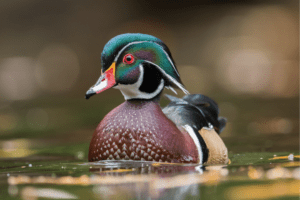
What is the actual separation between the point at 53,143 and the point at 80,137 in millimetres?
508

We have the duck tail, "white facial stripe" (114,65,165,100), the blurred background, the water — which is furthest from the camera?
the blurred background

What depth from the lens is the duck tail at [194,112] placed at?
413 centimetres

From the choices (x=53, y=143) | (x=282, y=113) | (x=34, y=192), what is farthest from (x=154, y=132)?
(x=282, y=113)

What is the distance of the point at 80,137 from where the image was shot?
6.68 metres

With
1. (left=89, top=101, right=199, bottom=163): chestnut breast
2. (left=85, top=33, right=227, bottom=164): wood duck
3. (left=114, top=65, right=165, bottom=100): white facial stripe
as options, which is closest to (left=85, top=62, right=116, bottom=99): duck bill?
(left=85, top=33, right=227, bottom=164): wood duck

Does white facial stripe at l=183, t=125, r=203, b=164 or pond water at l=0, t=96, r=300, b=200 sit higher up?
white facial stripe at l=183, t=125, r=203, b=164

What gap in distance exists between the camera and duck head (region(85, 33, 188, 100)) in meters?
3.76

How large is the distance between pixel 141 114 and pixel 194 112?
64cm

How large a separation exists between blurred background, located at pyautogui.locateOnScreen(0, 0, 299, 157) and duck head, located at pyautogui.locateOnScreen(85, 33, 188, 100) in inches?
252

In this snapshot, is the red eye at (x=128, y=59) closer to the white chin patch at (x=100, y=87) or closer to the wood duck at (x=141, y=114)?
the wood duck at (x=141, y=114)

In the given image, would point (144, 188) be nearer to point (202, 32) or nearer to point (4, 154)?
point (4, 154)

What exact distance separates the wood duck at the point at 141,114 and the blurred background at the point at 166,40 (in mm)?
6364

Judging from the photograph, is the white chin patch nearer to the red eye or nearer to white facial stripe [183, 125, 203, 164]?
the red eye

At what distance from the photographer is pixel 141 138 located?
12.3 feet
